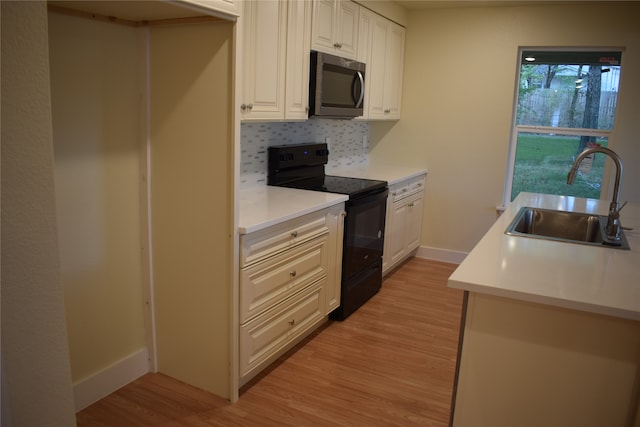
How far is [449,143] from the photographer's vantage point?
191 inches

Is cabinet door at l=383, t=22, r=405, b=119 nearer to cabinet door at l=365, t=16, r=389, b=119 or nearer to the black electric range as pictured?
cabinet door at l=365, t=16, r=389, b=119

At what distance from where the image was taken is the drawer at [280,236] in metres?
2.39

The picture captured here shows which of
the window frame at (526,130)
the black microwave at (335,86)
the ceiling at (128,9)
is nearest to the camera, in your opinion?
the ceiling at (128,9)

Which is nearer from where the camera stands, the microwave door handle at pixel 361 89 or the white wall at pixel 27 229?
the white wall at pixel 27 229

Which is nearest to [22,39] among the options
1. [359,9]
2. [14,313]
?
[14,313]

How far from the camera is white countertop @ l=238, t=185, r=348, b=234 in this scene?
2.44 m

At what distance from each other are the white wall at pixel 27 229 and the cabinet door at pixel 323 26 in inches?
104

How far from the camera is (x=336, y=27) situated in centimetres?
347

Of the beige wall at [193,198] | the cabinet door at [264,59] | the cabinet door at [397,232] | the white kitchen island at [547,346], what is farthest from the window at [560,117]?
the beige wall at [193,198]

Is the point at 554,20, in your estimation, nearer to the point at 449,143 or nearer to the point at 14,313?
the point at 449,143

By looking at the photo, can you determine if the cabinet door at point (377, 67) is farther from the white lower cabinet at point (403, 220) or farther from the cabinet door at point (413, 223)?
the cabinet door at point (413, 223)

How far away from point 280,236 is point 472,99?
2.88 meters

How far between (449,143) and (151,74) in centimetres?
318

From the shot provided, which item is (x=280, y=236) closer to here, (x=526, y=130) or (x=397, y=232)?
(x=397, y=232)
